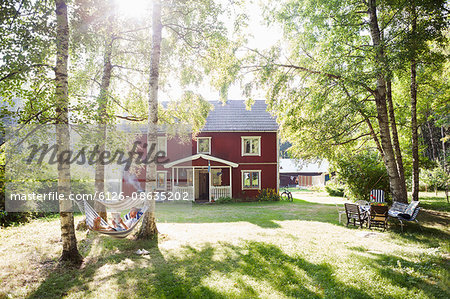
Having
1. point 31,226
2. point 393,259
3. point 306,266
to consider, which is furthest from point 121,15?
point 393,259

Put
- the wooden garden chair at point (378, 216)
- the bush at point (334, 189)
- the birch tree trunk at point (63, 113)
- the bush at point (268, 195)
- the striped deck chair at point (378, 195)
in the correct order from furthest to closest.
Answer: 1. the bush at point (334, 189)
2. the bush at point (268, 195)
3. the striped deck chair at point (378, 195)
4. the wooden garden chair at point (378, 216)
5. the birch tree trunk at point (63, 113)

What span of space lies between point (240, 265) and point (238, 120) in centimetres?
1570

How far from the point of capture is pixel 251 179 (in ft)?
64.4

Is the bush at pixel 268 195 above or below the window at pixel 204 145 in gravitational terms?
below

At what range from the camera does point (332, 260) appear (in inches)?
209

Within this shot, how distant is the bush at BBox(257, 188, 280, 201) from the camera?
61.7ft

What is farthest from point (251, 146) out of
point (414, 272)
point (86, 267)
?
point (86, 267)

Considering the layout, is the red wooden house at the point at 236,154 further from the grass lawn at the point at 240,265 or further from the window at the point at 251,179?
the grass lawn at the point at 240,265

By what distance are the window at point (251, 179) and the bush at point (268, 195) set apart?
0.55 m

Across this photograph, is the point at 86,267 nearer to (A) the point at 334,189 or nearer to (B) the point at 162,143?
(B) the point at 162,143

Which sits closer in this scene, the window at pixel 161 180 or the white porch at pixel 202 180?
the white porch at pixel 202 180

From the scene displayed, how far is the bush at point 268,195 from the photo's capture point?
1880 cm

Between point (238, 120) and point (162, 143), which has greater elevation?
point (238, 120)

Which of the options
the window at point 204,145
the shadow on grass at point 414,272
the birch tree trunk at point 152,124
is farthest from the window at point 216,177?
the shadow on grass at point 414,272
